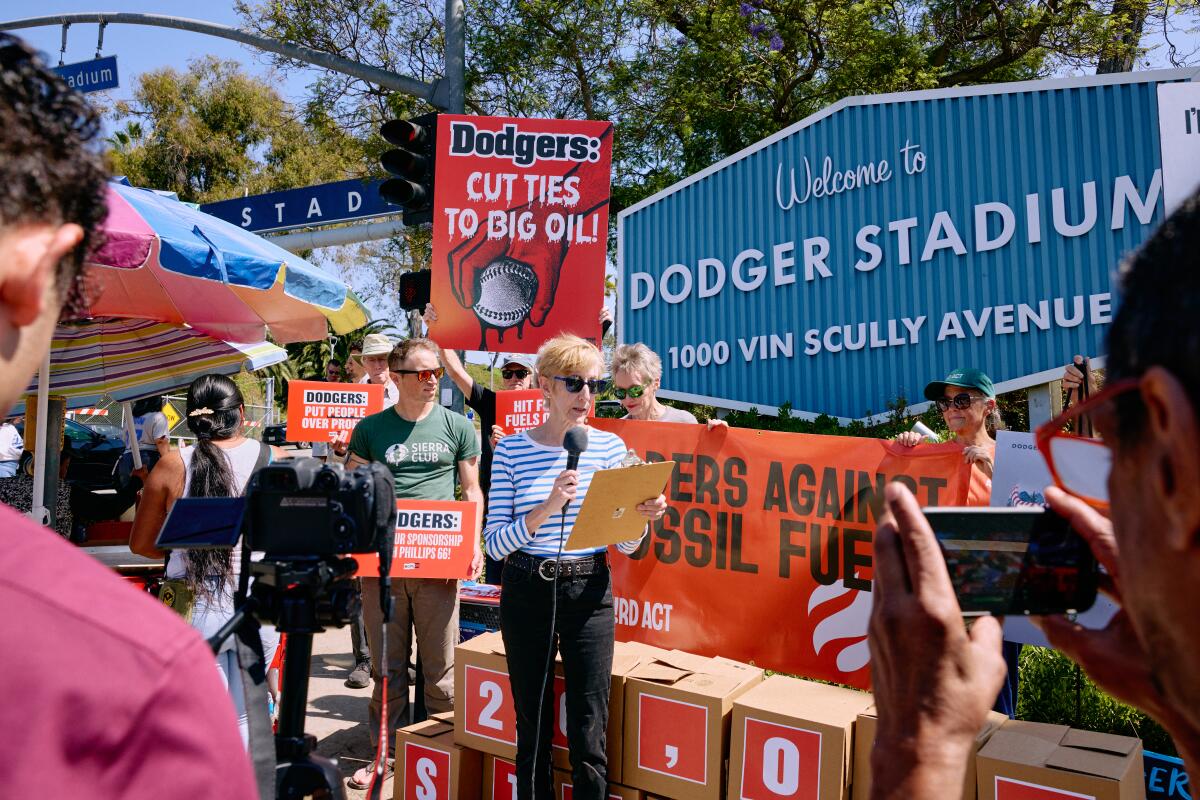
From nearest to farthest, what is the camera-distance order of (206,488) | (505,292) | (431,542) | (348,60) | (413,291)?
(206,488) < (431,542) < (505,292) < (413,291) < (348,60)

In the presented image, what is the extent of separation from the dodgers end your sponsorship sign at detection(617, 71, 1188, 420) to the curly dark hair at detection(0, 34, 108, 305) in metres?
8.61

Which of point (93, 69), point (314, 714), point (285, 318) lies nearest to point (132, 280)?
point (285, 318)

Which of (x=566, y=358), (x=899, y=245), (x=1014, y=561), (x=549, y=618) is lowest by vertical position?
(x=549, y=618)

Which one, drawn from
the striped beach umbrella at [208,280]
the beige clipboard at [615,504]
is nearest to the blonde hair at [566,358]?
the beige clipboard at [615,504]

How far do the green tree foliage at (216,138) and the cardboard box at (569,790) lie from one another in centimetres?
2948

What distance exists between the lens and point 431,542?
469 cm

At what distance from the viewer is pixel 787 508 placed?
465 centimetres

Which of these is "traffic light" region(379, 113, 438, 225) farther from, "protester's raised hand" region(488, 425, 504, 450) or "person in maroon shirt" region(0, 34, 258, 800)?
"person in maroon shirt" region(0, 34, 258, 800)

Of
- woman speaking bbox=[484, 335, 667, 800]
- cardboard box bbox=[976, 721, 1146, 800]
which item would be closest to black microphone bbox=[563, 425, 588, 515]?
woman speaking bbox=[484, 335, 667, 800]

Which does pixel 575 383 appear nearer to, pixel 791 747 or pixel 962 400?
pixel 791 747

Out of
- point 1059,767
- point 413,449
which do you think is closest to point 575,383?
point 413,449

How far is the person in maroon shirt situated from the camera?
65 cm

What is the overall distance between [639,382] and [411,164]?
2738 mm

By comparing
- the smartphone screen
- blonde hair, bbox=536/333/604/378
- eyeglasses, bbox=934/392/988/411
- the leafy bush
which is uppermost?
blonde hair, bbox=536/333/604/378
